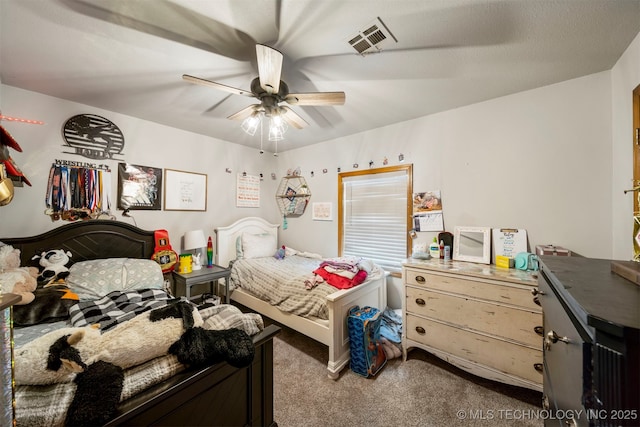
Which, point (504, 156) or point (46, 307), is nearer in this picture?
point (46, 307)

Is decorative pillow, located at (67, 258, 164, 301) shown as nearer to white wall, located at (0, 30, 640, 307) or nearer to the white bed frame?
white wall, located at (0, 30, 640, 307)

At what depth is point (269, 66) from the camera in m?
1.34

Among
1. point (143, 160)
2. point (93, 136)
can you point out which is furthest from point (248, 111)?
point (93, 136)

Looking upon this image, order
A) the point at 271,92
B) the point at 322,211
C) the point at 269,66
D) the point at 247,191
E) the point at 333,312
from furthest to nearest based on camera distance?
the point at 247,191 → the point at 322,211 → the point at 333,312 → the point at 271,92 → the point at 269,66

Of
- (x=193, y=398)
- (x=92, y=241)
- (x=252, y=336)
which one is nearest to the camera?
(x=193, y=398)

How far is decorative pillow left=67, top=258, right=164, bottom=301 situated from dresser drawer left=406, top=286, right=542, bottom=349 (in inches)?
96.9

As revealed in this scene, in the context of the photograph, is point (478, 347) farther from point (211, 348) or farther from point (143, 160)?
point (143, 160)

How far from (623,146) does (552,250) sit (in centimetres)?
84

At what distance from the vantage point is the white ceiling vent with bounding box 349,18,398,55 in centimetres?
132

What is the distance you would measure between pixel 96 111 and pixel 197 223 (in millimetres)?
1579

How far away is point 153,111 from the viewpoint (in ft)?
8.04

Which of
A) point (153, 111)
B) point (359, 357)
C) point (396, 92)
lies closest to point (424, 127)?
point (396, 92)

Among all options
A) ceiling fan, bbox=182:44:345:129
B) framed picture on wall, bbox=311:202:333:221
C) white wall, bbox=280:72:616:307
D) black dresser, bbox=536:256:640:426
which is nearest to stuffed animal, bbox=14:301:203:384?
black dresser, bbox=536:256:640:426

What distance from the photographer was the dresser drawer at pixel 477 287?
158cm
